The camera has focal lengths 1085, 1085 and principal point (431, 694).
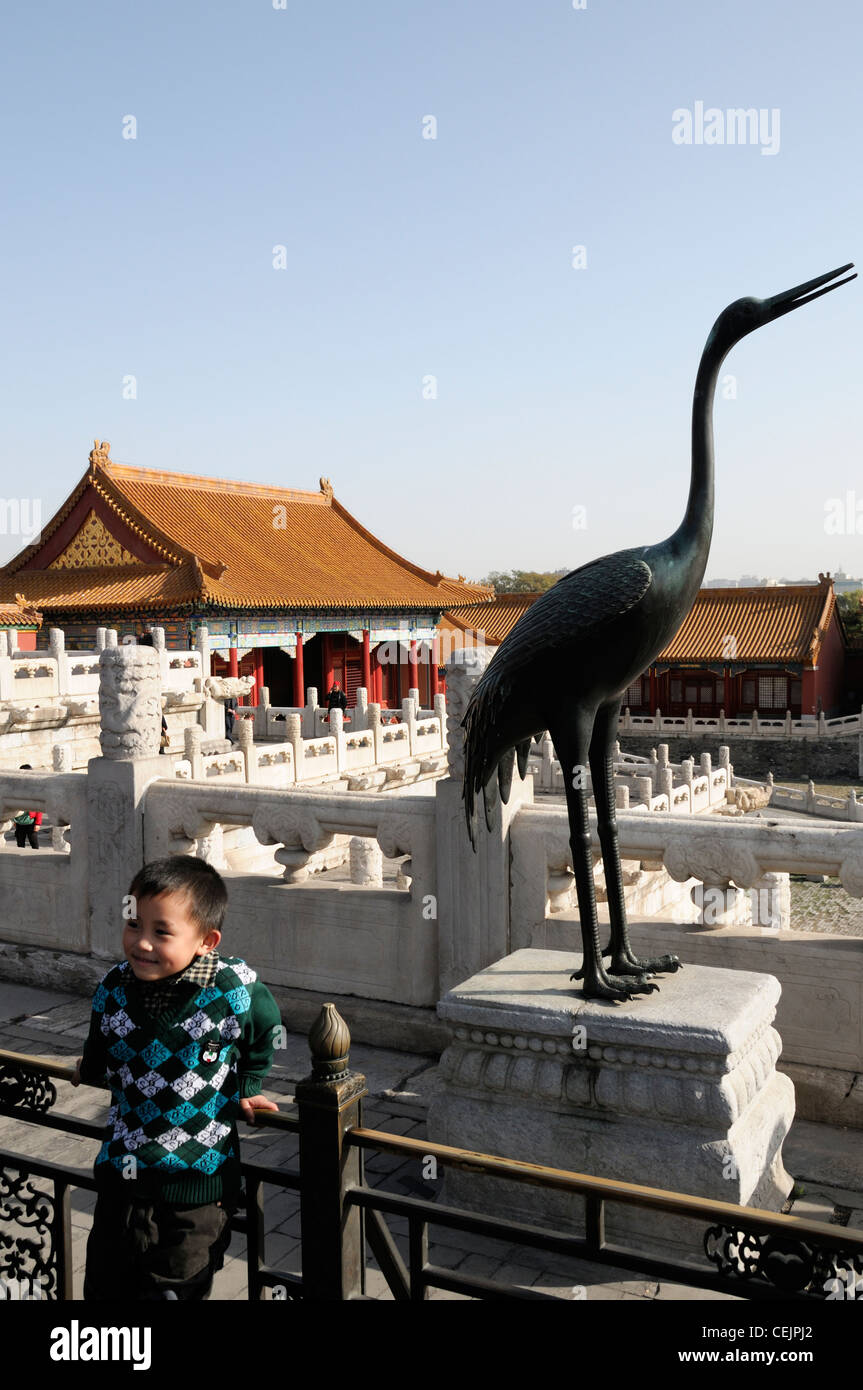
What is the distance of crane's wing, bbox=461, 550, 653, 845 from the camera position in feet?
11.9

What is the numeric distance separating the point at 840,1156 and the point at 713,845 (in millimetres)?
1238

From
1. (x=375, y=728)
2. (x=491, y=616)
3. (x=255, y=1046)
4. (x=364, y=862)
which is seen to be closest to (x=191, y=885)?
(x=255, y=1046)

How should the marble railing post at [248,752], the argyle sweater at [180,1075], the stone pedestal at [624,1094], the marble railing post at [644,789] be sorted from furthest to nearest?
the marble railing post at [644,789] < the marble railing post at [248,752] < the stone pedestal at [624,1094] < the argyle sweater at [180,1075]

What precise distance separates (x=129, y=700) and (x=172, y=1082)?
3.76 metres

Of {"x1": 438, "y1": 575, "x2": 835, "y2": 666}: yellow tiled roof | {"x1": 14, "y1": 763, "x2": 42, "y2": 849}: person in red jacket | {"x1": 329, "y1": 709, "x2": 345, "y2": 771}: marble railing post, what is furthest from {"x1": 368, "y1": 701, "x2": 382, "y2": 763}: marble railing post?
{"x1": 438, "y1": 575, "x2": 835, "y2": 666}: yellow tiled roof

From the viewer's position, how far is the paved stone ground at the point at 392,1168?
3293 millimetres

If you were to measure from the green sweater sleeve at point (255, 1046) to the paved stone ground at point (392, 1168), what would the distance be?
1052mm

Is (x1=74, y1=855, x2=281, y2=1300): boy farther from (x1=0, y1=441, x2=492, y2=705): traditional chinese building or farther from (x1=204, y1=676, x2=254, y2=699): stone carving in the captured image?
(x1=0, y1=441, x2=492, y2=705): traditional chinese building

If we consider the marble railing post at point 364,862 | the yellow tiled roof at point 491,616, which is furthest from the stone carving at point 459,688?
the yellow tiled roof at point 491,616

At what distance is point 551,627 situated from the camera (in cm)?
372

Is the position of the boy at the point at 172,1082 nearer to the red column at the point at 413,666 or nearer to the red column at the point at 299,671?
the red column at the point at 299,671

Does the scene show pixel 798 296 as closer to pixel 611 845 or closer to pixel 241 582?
pixel 611 845
